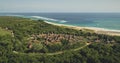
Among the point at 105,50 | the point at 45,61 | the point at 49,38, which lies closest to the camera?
the point at 45,61

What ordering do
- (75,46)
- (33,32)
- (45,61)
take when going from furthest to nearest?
(33,32)
(75,46)
(45,61)

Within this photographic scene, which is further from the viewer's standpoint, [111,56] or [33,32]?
[33,32]

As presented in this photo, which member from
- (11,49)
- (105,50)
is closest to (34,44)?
(11,49)

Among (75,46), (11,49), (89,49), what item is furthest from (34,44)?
(89,49)

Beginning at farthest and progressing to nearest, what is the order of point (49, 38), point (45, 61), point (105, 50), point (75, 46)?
point (49, 38), point (75, 46), point (105, 50), point (45, 61)

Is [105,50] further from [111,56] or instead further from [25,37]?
[25,37]

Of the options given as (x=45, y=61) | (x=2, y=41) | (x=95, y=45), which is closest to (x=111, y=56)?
(x=95, y=45)

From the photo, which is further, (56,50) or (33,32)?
(33,32)

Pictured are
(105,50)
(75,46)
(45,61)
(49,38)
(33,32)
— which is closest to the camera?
(45,61)

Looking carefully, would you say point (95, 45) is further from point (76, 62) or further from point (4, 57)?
point (4, 57)
